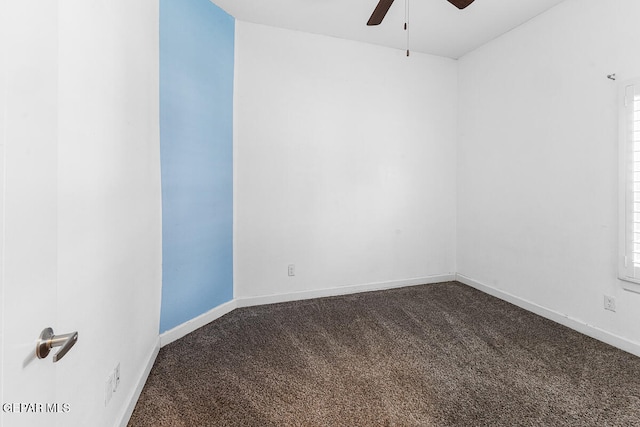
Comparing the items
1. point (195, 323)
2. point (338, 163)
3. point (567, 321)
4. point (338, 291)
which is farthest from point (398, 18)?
point (195, 323)

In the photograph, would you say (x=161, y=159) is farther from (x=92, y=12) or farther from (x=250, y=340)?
(x=250, y=340)

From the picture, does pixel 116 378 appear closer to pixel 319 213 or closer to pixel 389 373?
pixel 389 373

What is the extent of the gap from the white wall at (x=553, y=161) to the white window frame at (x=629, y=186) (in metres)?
0.07

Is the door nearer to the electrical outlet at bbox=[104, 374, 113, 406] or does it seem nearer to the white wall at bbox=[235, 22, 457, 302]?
the electrical outlet at bbox=[104, 374, 113, 406]

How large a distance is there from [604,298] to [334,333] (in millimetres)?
2214

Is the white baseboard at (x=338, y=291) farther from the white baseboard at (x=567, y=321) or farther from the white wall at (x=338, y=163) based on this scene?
the white baseboard at (x=567, y=321)

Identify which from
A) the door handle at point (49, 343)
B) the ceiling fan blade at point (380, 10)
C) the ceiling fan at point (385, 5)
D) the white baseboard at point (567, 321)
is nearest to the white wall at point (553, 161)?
the white baseboard at point (567, 321)

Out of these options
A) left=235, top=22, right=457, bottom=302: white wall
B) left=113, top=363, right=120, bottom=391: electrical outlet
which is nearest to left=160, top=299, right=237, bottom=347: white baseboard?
left=235, top=22, right=457, bottom=302: white wall

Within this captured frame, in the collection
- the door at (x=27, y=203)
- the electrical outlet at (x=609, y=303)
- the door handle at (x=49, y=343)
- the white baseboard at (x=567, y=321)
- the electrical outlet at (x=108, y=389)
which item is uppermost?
the door at (x=27, y=203)

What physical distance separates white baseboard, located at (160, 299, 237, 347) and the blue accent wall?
41 millimetres

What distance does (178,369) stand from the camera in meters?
2.00

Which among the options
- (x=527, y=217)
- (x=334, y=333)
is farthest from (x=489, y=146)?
(x=334, y=333)

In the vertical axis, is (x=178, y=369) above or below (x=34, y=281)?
below

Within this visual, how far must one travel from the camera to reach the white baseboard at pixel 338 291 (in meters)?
3.13
